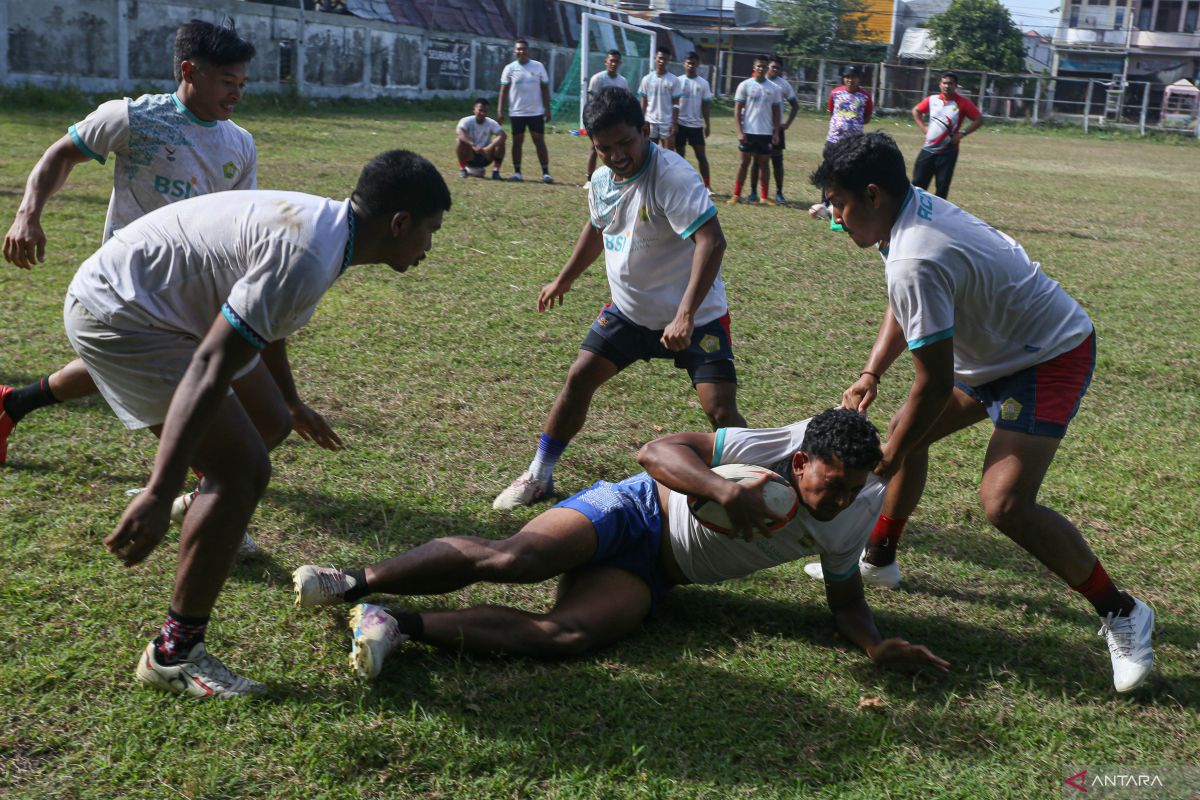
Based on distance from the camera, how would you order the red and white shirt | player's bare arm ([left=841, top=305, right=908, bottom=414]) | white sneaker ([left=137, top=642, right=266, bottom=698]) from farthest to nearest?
the red and white shirt
player's bare arm ([left=841, top=305, right=908, bottom=414])
white sneaker ([left=137, top=642, right=266, bottom=698])

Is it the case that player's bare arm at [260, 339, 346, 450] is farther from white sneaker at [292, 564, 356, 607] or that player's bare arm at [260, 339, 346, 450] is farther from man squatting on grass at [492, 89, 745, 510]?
man squatting on grass at [492, 89, 745, 510]

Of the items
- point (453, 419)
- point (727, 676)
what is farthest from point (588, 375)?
→ point (727, 676)

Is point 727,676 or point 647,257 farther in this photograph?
point 647,257

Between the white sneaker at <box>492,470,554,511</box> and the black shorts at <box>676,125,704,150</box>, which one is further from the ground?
the black shorts at <box>676,125,704,150</box>

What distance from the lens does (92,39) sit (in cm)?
2216

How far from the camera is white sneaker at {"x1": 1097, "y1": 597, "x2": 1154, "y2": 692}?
12.0ft

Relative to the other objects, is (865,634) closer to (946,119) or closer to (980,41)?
(946,119)

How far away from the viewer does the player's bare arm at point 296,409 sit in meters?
3.86

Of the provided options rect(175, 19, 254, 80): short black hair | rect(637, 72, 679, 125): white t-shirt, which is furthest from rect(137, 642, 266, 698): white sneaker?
rect(637, 72, 679, 125): white t-shirt

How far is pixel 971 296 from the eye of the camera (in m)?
3.67

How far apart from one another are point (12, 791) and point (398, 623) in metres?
1.13

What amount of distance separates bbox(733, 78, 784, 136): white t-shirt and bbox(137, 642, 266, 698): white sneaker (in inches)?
500

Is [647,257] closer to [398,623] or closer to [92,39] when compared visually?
[398,623]

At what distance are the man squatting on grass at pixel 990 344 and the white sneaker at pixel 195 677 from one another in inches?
84.8
